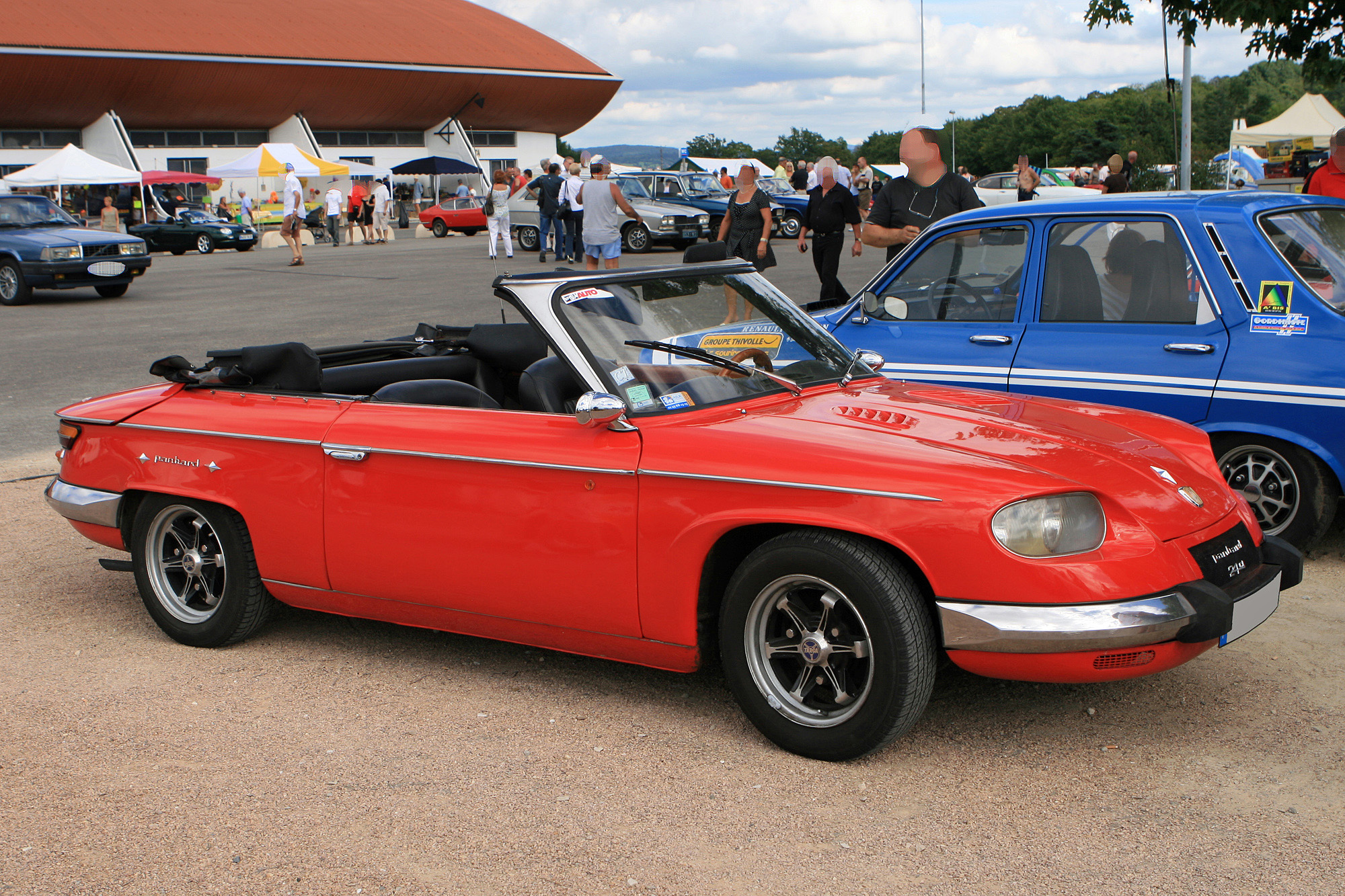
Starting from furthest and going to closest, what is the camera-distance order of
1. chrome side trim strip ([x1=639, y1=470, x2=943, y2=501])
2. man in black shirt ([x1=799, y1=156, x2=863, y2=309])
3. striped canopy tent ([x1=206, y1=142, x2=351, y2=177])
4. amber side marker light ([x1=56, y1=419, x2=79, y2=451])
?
striped canopy tent ([x1=206, y1=142, x2=351, y2=177])
man in black shirt ([x1=799, y1=156, x2=863, y2=309])
amber side marker light ([x1=56, y1=419, x2=79, y2=451])
chrome side trim strip ([x1=639, y1=470, x2=943, y2=501])

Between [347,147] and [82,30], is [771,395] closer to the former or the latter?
[82,30]


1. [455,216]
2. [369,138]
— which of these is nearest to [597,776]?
[455,216]

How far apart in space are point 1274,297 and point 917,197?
3.33 meters

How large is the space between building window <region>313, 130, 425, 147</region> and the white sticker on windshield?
62.6 m

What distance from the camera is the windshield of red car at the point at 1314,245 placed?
5180mm

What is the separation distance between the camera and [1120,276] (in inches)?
220

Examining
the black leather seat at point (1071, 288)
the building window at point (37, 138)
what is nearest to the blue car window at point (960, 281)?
the black leather seat at point (1071, 288)

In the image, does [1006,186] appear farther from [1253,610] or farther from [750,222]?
[1253,610]

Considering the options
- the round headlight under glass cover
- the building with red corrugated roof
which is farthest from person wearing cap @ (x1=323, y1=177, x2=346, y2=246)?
the round headlight under glass cover

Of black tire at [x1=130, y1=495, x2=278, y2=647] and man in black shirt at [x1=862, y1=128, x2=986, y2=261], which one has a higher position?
man in black shirt at [x1=862, y1=128, x2=986, y2=261]

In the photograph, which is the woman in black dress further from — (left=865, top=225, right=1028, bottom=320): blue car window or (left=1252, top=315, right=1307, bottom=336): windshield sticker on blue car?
(left=1252, top=315, right=1307, bottom=336): windshield sticker on blue car

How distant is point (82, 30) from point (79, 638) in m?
55.9

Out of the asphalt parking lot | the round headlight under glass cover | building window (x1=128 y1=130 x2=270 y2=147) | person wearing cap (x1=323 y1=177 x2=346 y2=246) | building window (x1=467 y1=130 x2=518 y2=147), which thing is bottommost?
the asphalt parking lot

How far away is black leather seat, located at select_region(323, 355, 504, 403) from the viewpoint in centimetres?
514
